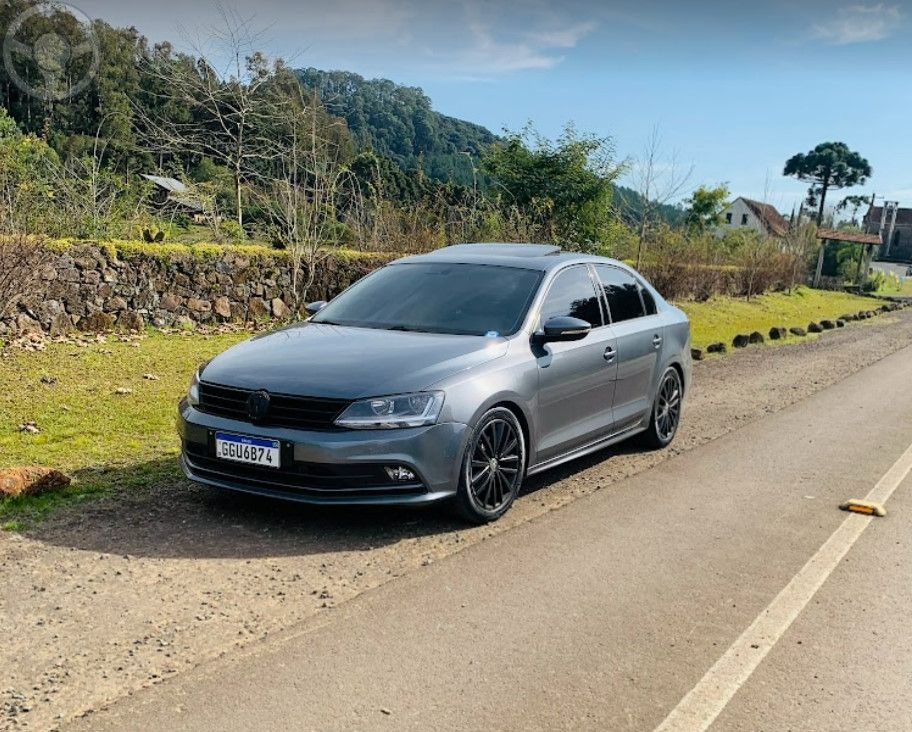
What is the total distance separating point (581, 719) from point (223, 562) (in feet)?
7.27

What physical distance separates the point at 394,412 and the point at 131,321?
8988 mm

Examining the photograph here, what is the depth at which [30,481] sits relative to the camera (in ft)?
18.3

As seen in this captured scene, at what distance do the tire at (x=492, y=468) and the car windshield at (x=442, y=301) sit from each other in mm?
671

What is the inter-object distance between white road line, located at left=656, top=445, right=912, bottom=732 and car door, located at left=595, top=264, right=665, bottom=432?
6.10 ft

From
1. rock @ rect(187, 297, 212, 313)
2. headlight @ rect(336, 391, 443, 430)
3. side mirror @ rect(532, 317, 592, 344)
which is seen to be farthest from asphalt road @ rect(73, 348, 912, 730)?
rock @ rect(187, 297, 212, 313)

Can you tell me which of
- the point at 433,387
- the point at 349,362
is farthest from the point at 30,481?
the point at 433,387

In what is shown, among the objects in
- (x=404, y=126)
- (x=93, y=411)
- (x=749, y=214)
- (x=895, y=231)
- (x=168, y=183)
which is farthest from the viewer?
(x=895, y=231)

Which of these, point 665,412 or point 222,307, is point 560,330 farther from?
point 222,307

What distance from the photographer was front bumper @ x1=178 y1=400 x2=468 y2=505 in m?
4.94

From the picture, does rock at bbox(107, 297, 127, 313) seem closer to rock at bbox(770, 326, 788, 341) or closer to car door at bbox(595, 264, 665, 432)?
car door at bbox(595, 264, 665, 432)

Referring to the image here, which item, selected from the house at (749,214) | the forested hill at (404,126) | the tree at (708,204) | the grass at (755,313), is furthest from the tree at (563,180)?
the house at (749,214)

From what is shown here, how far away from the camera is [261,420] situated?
16.7 ft

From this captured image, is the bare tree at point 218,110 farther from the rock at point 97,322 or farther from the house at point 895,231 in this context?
the house at point 895,231

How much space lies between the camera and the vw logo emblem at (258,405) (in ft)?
16.6
